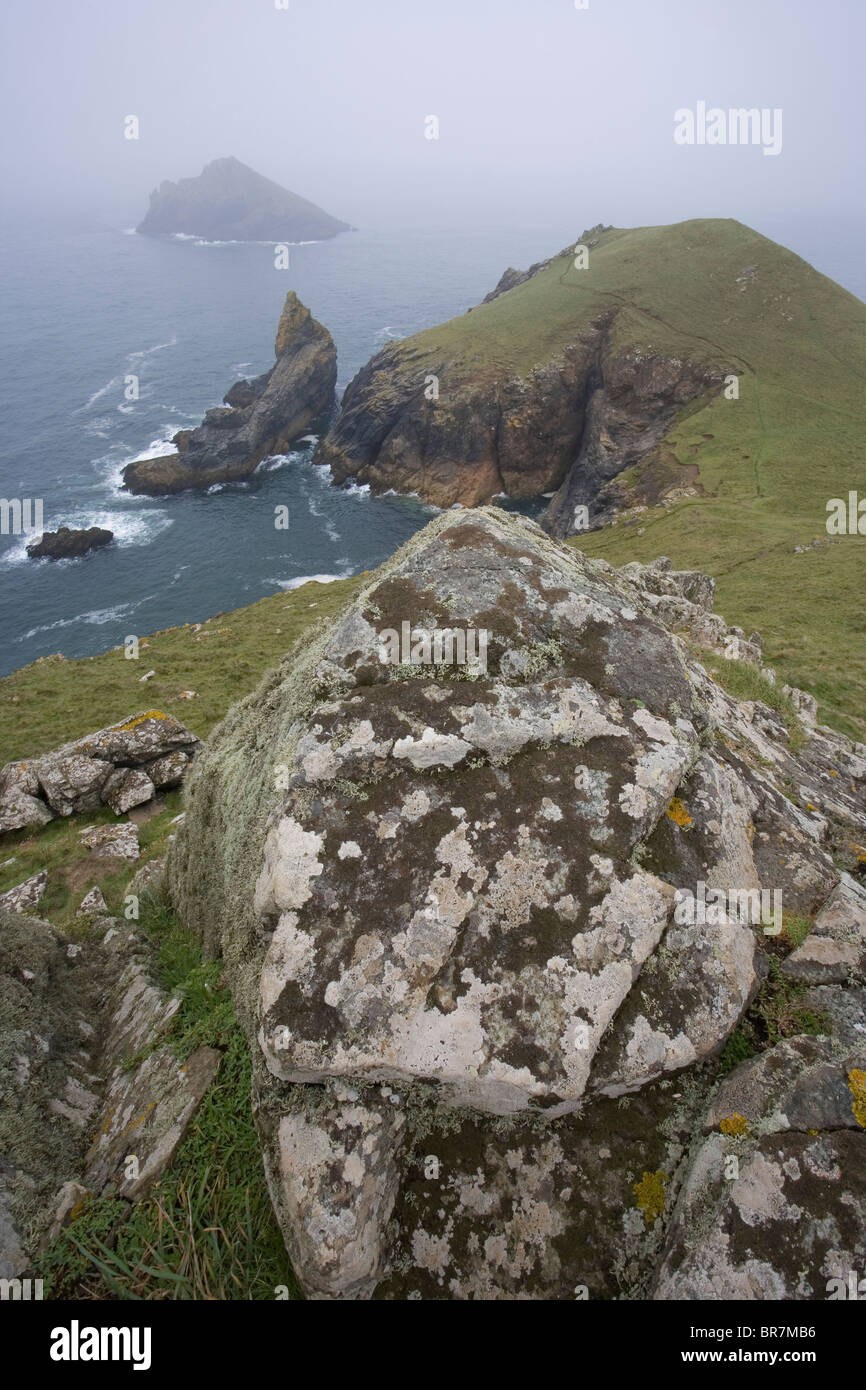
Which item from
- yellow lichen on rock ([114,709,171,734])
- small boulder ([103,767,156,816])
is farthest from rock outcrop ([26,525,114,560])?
small boulder ([103,767,156,816])

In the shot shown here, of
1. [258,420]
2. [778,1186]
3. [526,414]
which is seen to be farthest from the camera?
[258,420]

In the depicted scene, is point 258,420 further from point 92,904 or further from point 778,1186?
point 778,1186

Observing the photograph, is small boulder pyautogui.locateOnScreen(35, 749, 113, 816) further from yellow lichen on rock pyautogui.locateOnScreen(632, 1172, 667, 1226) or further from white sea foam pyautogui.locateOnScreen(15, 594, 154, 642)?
white sea foam pyautogui.locateOnScreen(15, 594, 154, 642)

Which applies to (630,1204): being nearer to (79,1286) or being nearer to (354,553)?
(79,1286)

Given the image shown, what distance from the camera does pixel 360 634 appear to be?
787cm

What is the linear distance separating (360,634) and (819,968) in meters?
6.07

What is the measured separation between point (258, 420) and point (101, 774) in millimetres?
88538

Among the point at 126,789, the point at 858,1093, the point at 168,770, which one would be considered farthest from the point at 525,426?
the point at 858,1093

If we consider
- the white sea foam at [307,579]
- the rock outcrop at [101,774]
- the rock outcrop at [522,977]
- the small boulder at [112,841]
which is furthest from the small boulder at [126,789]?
the white sea foam at [307,579]

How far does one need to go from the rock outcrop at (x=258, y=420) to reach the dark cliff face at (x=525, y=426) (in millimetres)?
13164

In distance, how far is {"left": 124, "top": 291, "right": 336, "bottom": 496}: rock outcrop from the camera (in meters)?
85.3

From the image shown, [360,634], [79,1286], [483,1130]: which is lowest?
[79,1286]

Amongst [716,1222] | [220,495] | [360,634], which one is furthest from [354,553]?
[716,1222]

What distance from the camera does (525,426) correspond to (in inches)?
3327
